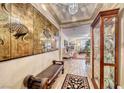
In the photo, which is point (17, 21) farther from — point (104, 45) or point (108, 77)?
point (108, 77)

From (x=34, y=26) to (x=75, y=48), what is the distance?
13.4 ft

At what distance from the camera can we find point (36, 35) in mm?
2504

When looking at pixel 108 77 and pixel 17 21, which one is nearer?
pixel 17 21

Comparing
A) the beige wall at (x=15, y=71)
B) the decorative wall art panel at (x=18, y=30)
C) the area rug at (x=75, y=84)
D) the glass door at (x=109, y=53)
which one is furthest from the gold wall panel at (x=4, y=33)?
the area rug at (x=75, y=84)

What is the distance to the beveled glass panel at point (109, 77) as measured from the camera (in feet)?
6.34

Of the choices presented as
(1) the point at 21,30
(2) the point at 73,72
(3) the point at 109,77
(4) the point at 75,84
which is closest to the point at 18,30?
(1) the point at 21,30

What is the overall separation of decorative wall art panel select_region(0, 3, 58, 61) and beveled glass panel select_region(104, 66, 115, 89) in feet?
4.94

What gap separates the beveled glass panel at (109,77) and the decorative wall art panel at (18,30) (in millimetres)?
1507

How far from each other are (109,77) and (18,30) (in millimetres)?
1789

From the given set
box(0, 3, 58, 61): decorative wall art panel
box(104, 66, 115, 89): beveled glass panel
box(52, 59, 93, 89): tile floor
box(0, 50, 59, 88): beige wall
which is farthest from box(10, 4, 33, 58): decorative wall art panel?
box(104, 66, 115, 89): beveled glass panel

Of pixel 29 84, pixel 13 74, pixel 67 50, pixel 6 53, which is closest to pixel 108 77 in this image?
pixel 29 84

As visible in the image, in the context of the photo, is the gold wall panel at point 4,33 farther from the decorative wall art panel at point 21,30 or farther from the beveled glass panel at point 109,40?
the beveled glass panel at point 109,40

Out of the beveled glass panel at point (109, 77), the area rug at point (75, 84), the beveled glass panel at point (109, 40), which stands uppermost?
the beveled glass panel at point (109, 40)

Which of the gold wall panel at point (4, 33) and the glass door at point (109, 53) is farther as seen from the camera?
the glass door at point (109, 53)
